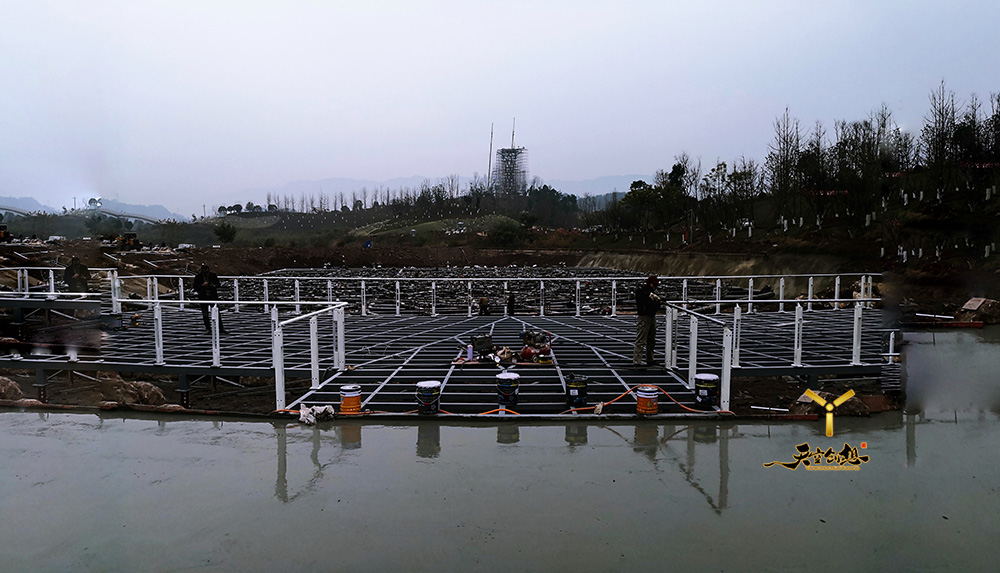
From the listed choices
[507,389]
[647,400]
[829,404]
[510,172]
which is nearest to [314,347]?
[507,389]

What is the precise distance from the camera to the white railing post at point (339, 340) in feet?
35.3

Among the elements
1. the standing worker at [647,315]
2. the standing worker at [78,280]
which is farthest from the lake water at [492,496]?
the standing worker at [78,280]

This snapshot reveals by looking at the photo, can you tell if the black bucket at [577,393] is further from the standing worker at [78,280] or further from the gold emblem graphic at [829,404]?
the standing worker at [78,280]

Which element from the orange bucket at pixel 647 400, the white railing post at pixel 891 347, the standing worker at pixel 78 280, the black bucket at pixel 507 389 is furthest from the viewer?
the standing worker at pixel 78 280

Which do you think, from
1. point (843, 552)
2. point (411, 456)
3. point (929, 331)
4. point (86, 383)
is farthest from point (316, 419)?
point (929, 331)

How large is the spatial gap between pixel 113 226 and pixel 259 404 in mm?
123051

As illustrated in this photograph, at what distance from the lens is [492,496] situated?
19.8 ft

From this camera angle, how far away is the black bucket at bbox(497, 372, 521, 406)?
28.2 feet

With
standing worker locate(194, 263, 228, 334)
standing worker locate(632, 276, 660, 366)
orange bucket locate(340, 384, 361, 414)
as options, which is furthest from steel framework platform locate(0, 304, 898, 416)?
standing worker locate(194, 263, 228, 334)

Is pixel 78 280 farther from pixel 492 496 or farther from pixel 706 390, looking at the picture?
pixel 706 390

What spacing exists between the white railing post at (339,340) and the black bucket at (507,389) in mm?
3721

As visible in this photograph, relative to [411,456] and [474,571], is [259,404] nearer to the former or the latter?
[411,456]

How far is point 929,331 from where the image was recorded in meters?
17.0

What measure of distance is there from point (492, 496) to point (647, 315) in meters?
5.56
